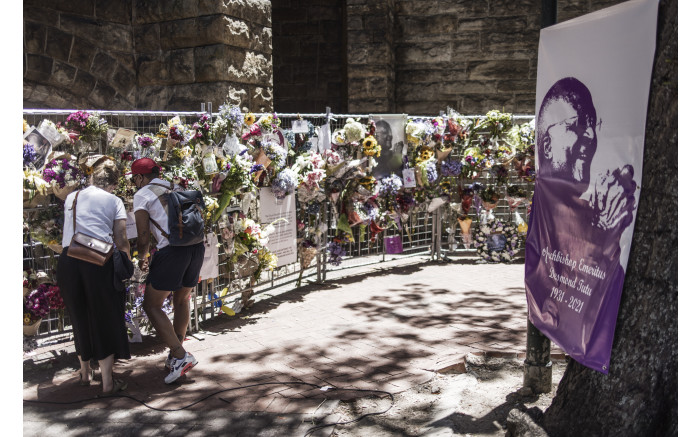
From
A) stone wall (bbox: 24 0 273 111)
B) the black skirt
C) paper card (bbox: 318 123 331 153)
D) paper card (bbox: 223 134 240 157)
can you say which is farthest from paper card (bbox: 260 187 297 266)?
the black skirt

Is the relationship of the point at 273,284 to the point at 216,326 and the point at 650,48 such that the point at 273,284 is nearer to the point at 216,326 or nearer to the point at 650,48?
the point at 216,326

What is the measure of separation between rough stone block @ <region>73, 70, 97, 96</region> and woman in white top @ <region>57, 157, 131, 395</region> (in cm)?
460

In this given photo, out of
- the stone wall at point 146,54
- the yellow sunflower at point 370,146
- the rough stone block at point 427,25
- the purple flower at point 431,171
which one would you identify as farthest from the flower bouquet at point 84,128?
the rough stone block at point 427,25

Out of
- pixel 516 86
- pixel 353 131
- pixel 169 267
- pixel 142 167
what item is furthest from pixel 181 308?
pixel 516 86

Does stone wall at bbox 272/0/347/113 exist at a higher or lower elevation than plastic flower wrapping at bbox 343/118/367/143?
higher

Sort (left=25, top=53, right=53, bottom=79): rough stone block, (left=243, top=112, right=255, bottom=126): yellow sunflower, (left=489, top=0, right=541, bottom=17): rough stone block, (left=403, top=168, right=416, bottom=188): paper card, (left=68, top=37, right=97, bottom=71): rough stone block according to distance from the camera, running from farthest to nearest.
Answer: (left=489, top=0, right=541, bottom=17): rough stone block
(left=403, top=168, right=416, bottom=188): paper card
(left=68, top=37, right=97, bottom=71): rough stone block
(left=25, top=53, right=53, bottom=79): rough stone block
(left=243, top=112, right=255, bottom=126): yellow sunflower

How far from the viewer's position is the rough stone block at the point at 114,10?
29.5 ft

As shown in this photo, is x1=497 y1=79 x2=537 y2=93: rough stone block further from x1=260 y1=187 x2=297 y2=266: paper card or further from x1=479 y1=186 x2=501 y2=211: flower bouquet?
x1=260 y1=187 x2=297 y2=266: paper card

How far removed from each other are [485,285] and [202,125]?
4535mm

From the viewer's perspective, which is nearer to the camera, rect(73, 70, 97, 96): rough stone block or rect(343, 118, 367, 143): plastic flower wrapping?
rect(343, 118, 367, 143): plastic flower wrapping

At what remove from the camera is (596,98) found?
11.7ft

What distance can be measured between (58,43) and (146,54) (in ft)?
3.82

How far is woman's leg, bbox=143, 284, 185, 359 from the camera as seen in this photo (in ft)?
17.3

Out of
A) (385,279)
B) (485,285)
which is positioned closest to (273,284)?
(385,279)
